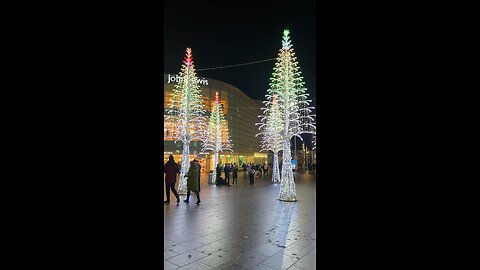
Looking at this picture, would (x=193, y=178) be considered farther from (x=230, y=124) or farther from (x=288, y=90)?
(x=230, y=124)

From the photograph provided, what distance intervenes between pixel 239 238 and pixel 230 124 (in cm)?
5466

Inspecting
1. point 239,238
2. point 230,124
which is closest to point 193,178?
point 239,238

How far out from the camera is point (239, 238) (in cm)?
581

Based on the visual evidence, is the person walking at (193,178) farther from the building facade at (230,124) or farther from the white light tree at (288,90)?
the building facade at (230,124)

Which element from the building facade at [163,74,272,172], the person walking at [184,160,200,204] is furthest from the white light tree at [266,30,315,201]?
the building facade at [163,74,272,172]

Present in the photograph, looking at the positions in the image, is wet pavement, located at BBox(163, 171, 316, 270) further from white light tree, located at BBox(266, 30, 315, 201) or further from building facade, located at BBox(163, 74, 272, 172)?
building facade, located at BBox(163, 74, 272, 172)

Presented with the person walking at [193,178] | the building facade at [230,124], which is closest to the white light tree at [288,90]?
the person walking at [193,178]

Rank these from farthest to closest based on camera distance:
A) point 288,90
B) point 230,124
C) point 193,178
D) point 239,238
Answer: point 230,124
point 288,90
point 193,178
point 239,238

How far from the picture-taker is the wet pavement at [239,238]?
4.41 m
